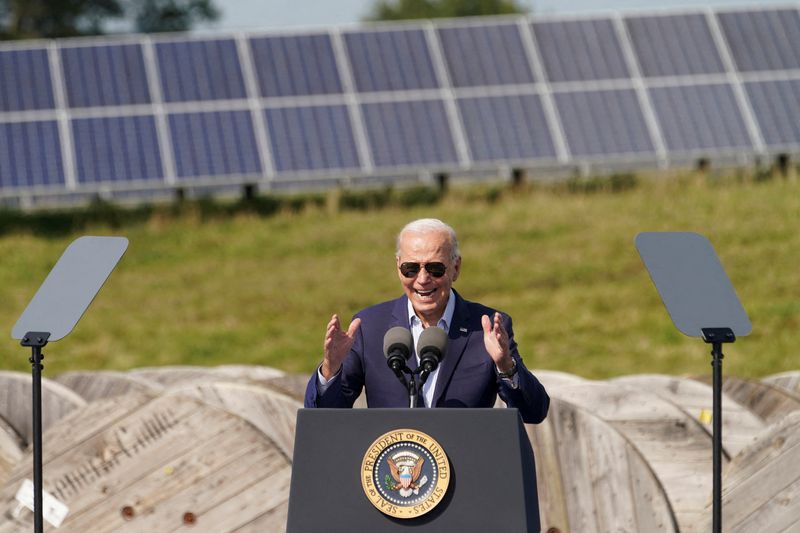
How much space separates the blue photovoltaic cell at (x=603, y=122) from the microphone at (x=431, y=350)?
44.3 ft

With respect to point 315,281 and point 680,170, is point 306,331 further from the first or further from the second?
point 680,170

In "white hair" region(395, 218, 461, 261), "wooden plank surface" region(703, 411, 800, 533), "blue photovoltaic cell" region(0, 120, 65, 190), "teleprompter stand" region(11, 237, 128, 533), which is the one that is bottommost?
"wooden plank surface" region(703, 411, 800, 533)

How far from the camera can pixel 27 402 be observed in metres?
9.25

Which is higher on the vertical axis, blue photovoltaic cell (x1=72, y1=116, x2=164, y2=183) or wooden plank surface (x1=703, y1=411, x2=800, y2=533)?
blue photovoltaic cell (x1=72, y1=116, x2=164, y2=183)

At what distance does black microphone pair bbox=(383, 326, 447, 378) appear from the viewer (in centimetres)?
486

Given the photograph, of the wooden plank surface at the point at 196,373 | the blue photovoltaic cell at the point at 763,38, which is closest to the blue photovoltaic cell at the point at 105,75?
the blue photovoltaic cell at the point at 763,38

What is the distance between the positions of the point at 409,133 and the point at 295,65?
203 centimetres

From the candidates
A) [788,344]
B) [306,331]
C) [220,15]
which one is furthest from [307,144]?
[220,15]

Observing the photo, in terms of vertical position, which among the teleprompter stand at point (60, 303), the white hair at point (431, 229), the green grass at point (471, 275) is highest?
the green grass at point (471, 275)

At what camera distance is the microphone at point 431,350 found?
486 cm

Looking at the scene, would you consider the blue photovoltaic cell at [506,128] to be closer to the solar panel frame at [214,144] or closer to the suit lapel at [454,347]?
the solar panel frame at [214,144]

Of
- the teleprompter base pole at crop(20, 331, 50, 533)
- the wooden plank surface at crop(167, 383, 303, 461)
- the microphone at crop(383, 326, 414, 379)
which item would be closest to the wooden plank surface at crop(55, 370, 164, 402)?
the wooden plank surface at crop(167, 383, 303, 461)

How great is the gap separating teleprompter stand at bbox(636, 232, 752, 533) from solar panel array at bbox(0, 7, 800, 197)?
11710 millimetres

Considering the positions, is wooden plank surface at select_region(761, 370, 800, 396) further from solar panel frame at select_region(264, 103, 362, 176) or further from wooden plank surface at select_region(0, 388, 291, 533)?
solar panel frame at select_region(264, 103, 362, 176)
